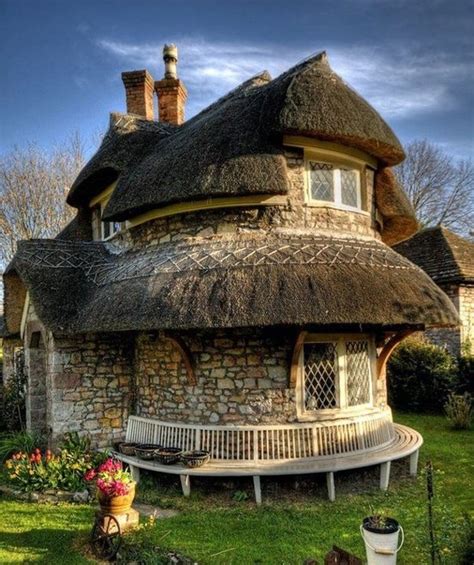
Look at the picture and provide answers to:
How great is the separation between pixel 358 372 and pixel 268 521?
310cm

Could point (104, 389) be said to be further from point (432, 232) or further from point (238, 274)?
point (432, 232)

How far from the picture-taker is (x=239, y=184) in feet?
26.2

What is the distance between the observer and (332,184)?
884 cm

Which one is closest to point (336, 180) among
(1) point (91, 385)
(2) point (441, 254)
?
(1) point (91, 385)

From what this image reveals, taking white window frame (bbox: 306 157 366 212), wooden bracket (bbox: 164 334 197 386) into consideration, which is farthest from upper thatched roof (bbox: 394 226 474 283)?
wooden bracket (bbox: 164 334 197 386)

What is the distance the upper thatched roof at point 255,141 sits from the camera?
8078 mm

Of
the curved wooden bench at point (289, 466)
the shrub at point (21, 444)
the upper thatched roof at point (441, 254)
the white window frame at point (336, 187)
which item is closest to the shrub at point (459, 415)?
the upper thatched roof at point (441, 254)

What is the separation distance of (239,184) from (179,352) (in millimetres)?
3007

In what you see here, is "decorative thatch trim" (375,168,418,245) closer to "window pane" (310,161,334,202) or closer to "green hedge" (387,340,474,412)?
"window pane" (310,161,334,202)

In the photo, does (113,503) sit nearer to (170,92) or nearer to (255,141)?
(255,141)

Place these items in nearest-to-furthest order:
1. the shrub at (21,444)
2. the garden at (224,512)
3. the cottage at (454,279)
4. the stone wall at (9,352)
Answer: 1. the garden at (224,512)
2. the shrub at (21,444)
3. the cottage at (454,279)
4. the stone wall at (9,352)

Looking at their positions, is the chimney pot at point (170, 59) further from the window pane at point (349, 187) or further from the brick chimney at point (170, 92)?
the window pane at point (349, 187)

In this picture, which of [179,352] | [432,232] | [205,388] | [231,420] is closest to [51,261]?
[179,352]

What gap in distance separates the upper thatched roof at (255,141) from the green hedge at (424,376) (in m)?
6.87
